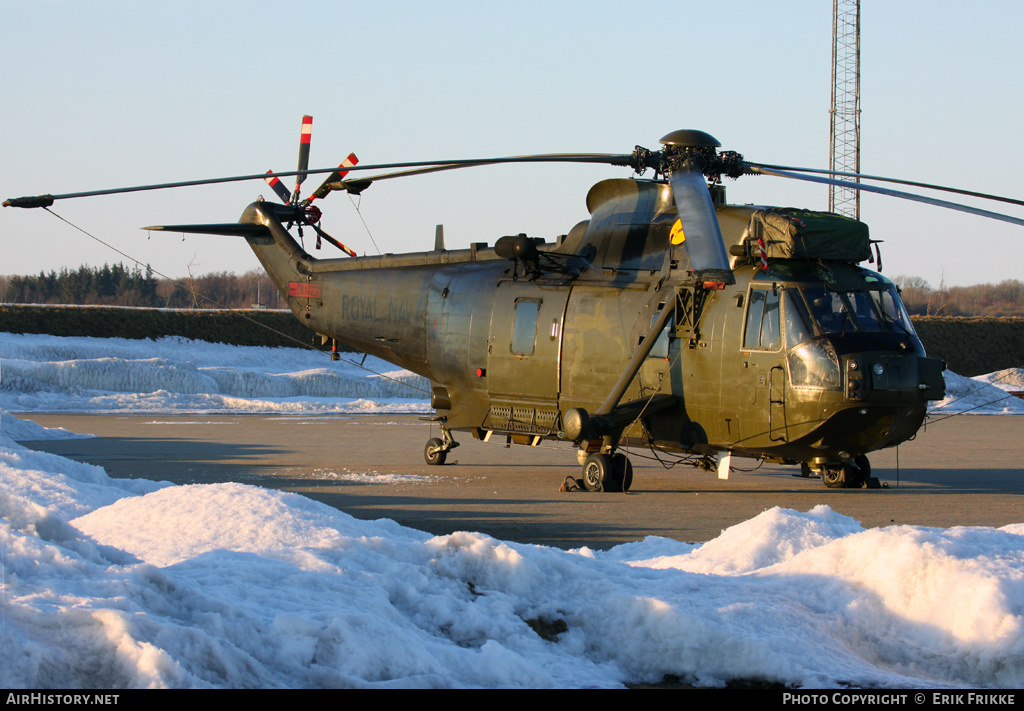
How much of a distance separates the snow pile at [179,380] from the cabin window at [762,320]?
15187 mm

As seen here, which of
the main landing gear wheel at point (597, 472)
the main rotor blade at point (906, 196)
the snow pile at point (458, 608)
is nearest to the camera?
the snow pile at point (458, 608)

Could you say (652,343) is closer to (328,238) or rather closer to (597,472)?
(597,472)

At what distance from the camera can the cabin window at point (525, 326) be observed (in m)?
14.1

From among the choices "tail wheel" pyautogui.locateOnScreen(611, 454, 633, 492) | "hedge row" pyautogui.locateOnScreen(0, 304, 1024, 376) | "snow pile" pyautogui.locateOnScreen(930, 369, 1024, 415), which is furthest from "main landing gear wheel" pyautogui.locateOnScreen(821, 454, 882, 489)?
"hedge row" pyautogui.locateOnScreen(0, 304, 1024, 376)

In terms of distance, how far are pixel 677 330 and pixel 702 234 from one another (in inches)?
85.9

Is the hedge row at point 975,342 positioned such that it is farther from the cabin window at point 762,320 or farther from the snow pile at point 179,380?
the cabin window at point 762,320

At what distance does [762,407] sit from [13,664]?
9.63 m

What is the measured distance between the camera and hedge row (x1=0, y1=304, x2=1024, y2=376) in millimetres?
45125

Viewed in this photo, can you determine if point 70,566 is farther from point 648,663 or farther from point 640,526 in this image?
point 640,526

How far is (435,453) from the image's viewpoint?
1602 cm

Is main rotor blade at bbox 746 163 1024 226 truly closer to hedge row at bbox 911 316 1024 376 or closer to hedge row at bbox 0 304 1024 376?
hedge row at bbox 0 304 1024 376

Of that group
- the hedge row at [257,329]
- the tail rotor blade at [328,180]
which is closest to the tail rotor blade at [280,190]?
the tail rotor blade at [328,180]

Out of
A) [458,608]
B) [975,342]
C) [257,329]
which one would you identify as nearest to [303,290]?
[458,608]

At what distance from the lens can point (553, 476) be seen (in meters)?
14.9
